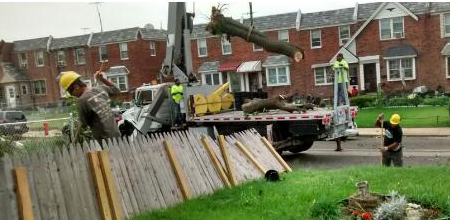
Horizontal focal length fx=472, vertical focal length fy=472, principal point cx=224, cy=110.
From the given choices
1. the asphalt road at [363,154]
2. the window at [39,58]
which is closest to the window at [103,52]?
the window at [39,58]

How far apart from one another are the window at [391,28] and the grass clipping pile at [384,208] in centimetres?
2969

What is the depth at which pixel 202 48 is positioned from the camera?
4094 centimetres

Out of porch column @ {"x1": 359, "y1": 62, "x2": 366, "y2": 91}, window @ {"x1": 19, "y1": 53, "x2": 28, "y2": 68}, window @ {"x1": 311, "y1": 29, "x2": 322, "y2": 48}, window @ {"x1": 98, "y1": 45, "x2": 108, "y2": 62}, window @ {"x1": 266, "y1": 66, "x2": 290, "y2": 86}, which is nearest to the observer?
porch column @ {"x1": 359, "y1": 62, "x2": 366, "y2": 91}

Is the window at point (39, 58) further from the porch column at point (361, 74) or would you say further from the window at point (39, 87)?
the porch column at point (361, 74)

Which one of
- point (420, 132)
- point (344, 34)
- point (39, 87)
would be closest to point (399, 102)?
point (420, 132)

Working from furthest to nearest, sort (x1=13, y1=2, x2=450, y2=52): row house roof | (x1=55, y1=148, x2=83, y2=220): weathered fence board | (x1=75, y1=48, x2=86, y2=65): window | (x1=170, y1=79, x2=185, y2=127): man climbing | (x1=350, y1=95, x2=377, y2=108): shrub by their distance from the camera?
1. (x1=75, y1=48, x2=86, y2=65): window
2. (x1=13, y1=2, x2=450, y2=52): row house roof
3. (x1=350, y1=95, x2=377, y2=108): shrub
4. (x1=170, y1=79, x2=185, y2=127): man climbing
5. (x1=55, y1=148, x2=83, y2=220): weathered fence board

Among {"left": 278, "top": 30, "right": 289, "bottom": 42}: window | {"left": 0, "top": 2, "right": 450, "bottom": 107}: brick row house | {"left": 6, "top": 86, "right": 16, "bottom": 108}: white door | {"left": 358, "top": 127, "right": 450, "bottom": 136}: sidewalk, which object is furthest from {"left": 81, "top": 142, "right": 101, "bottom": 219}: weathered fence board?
{"left": 6, "top": 86, "right": 16, "bottom": 108}: white door

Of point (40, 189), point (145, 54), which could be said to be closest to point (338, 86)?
point (40, 189)

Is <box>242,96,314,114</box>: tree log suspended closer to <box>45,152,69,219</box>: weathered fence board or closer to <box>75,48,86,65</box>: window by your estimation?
<box>45,152,69,219</box>: weathered fence board

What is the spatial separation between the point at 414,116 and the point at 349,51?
14.3 metres

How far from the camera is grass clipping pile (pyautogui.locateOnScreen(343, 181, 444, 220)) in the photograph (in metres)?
5.03

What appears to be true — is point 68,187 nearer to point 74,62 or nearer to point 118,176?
point 118,176

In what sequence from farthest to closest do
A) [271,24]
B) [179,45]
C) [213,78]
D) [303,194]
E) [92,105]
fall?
[213,78], [271,24], [179,45], [303,194], [92,105]

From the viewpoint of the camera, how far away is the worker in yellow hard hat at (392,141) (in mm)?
8477
